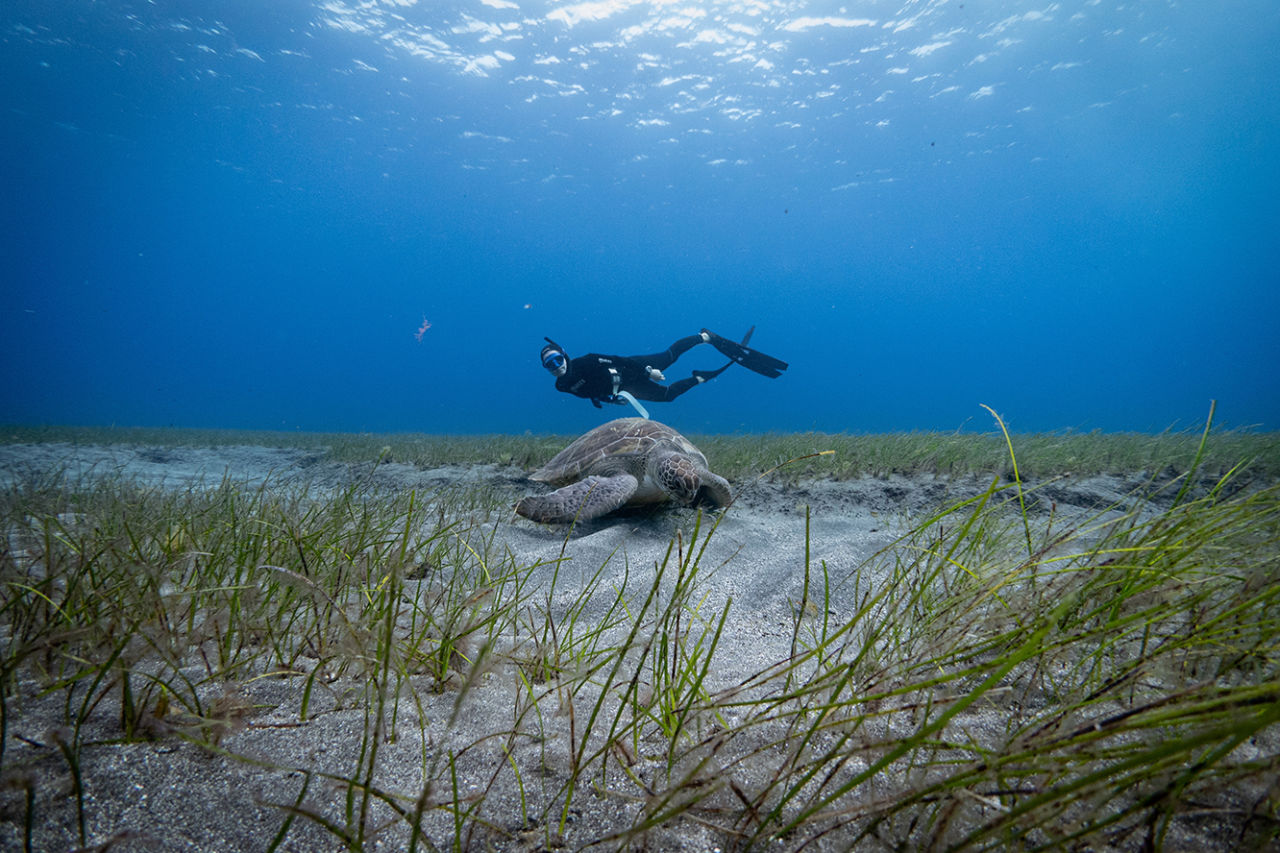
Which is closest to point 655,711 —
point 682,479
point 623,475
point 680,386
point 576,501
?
point 576,501

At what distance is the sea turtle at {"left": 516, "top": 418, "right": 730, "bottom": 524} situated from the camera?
4.07 metres

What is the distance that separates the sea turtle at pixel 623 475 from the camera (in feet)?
13.4

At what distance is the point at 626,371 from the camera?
1240cm

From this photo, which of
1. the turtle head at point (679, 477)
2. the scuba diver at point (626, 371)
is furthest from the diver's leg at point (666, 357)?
the turtle head at point (679, 477)

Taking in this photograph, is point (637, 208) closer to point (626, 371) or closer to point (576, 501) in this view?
point (626, 371)

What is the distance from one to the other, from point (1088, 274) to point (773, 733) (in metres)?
141

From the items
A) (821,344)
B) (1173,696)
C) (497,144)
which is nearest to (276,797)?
(1173,696)

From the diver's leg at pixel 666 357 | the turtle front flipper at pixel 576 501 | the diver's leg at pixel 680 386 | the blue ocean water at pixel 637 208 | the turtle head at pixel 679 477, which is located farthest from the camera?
the blue ocean water at pixel 637 208

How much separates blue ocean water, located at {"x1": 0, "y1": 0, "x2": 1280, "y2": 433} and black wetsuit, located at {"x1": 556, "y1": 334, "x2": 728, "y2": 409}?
1119 cm

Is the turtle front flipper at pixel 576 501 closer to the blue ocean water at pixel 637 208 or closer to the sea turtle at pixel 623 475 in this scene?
the sea turtle at pixel 623 475

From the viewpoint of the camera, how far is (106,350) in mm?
97062

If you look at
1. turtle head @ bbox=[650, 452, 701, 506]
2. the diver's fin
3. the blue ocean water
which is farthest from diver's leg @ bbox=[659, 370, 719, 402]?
the blue ocean water

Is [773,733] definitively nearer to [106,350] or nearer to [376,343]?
[376,343]

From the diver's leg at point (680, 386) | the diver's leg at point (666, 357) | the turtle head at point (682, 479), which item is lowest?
the turtle head at point (682, 479)
